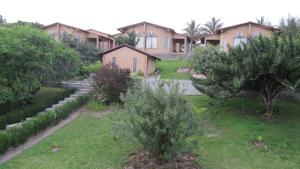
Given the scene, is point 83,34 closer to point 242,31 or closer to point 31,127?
point 242,31

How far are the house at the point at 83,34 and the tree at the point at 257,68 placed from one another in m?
Answer: 28.7

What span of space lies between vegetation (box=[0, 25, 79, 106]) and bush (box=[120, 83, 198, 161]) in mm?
8634

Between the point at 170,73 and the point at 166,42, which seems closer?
the point at 170,73

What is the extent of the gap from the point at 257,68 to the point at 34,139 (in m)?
9.40

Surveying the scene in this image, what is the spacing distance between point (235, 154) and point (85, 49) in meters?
22.3

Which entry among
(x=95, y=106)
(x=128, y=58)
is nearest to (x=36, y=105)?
(x=95, y=106)

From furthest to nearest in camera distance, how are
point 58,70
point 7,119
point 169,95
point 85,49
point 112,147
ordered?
point 85,49, point 58,70, point 7,119, point 112,147, point 169,95

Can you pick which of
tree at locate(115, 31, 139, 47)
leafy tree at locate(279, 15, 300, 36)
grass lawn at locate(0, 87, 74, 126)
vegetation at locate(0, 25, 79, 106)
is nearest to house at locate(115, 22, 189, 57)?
tree at locate(115, 31, 139, 47)

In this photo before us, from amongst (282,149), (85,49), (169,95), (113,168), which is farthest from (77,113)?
(85,49)

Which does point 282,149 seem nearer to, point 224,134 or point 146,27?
point 224,134

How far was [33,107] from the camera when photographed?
1783cm

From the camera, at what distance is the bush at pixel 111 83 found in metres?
18.6

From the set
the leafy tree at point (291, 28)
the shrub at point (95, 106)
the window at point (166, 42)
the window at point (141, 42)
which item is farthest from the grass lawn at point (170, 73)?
the shrub at point (95, 106)

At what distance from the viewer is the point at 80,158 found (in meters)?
11.4
